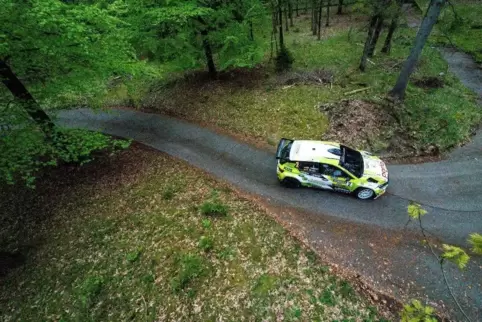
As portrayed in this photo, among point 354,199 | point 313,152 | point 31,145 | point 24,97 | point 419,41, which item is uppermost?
point 24,97

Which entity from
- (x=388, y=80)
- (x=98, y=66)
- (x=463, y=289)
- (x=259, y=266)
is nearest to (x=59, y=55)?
(x=98, y=66)

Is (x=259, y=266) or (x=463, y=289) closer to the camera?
(x=463, y=289)

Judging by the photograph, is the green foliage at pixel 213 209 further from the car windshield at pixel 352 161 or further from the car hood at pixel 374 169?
the car hood at pixel 374 169

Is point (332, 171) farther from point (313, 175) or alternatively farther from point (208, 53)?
point (208, 53)

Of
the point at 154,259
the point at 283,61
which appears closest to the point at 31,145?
the point at 154,259

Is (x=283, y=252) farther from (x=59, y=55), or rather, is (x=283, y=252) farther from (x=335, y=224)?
(x=59, y=55)

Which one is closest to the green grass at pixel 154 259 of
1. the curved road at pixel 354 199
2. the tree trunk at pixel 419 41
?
the curved road at pixel 354 199
